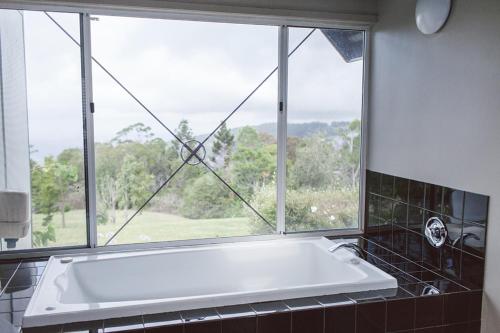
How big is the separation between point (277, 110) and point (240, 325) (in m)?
1.75

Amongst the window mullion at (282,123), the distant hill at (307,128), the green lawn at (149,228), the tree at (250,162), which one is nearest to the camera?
the green lawn at (149,228)

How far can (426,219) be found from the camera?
2.89 metres

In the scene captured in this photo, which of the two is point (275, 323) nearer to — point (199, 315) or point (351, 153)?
point (199, 315)

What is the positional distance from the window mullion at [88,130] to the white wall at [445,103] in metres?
2.00

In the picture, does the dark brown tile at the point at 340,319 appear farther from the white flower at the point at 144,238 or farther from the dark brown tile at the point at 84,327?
the white flower at the point at 144,238

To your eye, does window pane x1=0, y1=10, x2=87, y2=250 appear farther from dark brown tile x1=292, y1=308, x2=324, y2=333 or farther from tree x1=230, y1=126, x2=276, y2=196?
dark brown tile x1=292, y1=308, x2=324, y2=333

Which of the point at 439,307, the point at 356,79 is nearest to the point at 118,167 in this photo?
the point at 356,79

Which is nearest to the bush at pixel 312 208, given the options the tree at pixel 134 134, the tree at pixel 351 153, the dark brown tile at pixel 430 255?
the tree at pixel 351 153

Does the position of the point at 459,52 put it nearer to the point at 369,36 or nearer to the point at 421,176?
the point at 421,176

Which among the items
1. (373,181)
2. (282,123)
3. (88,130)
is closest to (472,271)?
(373,181)

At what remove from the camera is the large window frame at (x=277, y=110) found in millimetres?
2994

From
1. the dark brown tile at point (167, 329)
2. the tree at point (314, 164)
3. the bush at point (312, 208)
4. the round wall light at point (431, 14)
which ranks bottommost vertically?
the dark brown tile at point (167, 329)

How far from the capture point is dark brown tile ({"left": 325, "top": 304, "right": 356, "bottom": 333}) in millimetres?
2219

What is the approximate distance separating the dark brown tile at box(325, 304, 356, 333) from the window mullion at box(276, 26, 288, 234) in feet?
4.11
